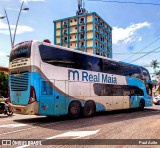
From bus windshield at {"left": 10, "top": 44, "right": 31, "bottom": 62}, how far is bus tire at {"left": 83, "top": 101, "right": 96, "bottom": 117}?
16.0ft

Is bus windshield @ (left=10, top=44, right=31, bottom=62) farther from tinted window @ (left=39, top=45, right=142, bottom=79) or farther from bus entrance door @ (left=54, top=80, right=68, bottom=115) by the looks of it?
bus entrance door @ (left=54, top=80, right=68, bottom=115)

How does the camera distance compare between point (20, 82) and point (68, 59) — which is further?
point (68, 59)

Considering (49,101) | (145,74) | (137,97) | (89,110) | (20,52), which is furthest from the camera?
(145,74)

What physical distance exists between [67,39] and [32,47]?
80657 mm

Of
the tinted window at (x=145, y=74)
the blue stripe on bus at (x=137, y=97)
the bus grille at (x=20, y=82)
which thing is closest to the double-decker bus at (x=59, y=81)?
the bus grille at (x=20, y=82)

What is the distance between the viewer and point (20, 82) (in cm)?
1245

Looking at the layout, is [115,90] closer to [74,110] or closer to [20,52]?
[74,110]

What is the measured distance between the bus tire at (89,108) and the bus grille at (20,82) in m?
4.20

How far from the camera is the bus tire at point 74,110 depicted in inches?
539

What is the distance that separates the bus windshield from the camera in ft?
40.3

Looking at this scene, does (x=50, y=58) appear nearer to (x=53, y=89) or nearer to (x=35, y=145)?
(x=53, y=89)

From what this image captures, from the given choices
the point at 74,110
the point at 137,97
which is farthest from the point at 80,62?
the point at 137,97

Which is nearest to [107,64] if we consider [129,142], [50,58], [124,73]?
[124,73]

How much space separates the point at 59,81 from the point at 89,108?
3.21 metres
